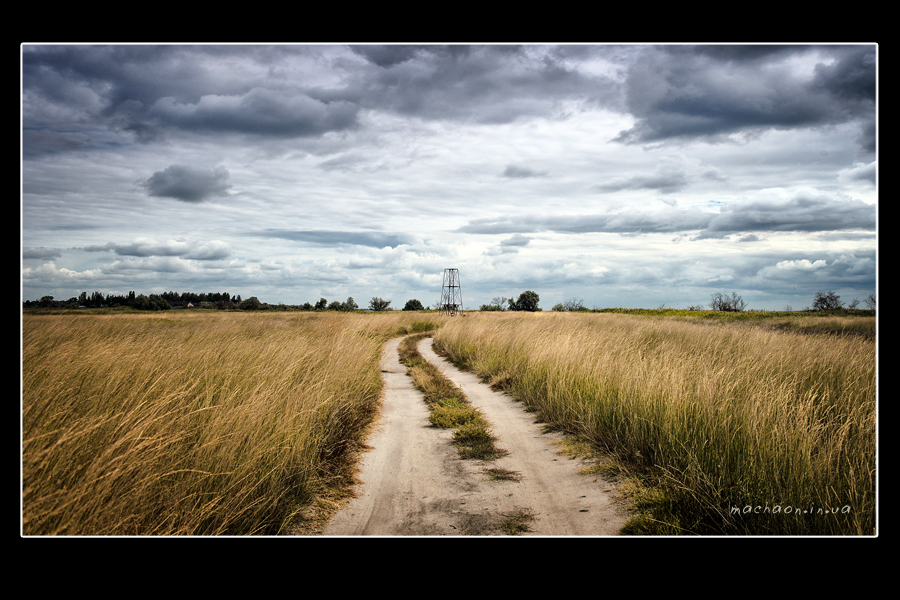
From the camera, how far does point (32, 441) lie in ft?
9.50

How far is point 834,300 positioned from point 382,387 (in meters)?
9.04

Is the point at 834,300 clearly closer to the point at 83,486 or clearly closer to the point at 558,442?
the point at 558,442

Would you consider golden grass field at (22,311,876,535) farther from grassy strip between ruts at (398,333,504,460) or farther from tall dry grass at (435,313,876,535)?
grassy strip between ruts at (398,333,504,460)

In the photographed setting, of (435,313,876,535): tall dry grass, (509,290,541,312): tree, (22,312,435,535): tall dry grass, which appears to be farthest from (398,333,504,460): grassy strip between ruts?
(509,290,541,312): tree

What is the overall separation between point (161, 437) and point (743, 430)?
5.38 m

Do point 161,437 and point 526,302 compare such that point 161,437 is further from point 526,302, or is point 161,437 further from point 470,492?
point 526,302

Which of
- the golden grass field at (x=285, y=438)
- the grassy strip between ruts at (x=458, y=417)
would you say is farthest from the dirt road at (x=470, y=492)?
the golden grass field at (x=285, y=438)

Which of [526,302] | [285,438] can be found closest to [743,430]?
[285,438]

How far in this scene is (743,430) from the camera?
13.7ft

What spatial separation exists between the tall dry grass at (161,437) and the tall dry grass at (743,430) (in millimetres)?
3482

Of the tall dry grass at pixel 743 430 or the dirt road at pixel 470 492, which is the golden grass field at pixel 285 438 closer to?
the tall dry grass at pixel 743 430

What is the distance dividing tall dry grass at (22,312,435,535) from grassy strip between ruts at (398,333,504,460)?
1.65m
